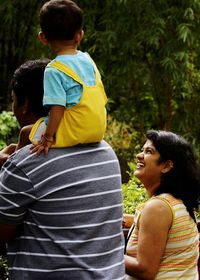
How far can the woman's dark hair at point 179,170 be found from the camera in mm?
2951

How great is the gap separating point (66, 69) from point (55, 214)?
1.49 feet

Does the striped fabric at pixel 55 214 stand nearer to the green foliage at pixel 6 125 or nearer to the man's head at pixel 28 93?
the man's head at pixel 28 93

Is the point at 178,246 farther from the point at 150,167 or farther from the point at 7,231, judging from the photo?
the point at 7,231

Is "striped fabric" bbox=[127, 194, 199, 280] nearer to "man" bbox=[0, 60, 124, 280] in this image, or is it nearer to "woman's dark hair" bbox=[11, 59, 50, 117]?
"man" bbox=[0, 60, 124, 280]

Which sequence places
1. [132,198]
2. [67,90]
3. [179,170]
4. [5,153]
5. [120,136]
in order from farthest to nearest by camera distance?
[120,136] → [132,198] → [179,170] → [5,153] → [67,90]

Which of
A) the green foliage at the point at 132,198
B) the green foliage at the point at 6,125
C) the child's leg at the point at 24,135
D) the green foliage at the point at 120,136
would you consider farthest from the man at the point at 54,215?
the green foliage at the point at 120,136

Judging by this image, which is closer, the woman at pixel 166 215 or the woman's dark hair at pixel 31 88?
the woman's dark hair at pixel 31 88

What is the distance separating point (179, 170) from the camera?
299cm

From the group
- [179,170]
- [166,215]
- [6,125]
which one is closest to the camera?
[166,215]

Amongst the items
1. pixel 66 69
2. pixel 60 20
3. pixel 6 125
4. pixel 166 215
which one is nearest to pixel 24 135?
pixel 66 69

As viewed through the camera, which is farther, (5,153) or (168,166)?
(168,166)

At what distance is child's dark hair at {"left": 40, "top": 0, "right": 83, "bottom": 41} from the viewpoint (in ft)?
7.55

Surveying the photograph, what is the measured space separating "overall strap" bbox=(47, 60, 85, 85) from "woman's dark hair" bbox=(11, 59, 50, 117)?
7cm

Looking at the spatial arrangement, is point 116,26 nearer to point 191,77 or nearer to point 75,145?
point 191,77
